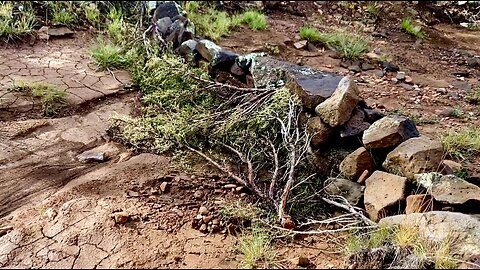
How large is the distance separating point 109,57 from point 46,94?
697 millimetres

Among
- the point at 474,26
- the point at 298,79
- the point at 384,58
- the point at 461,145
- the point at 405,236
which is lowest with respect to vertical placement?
the point at 384,58

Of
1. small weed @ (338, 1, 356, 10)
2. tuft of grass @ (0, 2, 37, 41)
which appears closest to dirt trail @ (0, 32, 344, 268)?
tuft of grass @ (0, 2, 37, 41)

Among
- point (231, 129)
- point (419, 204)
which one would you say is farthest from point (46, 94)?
point (419, 204)

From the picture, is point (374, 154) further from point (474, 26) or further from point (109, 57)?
point (109, 57)

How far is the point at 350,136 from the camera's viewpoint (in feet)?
8.26

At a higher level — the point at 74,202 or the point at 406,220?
the point at 406,220

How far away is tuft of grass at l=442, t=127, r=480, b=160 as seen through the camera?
2.55 meters

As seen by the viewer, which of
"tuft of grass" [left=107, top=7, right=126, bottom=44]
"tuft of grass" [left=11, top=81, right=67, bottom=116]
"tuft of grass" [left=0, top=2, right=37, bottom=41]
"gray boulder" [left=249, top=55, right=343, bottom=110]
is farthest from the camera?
"tuft of grass" [left=107, top=7, right=126, bottom=44]

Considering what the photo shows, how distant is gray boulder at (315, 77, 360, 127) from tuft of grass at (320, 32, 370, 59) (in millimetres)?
1618

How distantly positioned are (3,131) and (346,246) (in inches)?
78.6

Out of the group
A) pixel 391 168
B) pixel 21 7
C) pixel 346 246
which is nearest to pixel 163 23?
pixel 21 7

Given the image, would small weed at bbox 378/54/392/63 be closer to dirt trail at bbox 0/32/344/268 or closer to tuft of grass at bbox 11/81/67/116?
dirt trail at bbox 0/32/344/268

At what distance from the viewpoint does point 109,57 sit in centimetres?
371

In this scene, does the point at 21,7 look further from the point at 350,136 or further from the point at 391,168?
the point at 391,168
